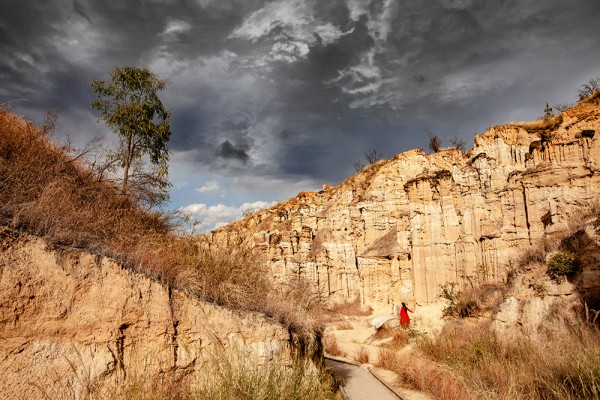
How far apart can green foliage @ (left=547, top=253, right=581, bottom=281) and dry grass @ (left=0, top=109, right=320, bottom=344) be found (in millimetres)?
9758

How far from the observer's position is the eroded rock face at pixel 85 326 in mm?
4441

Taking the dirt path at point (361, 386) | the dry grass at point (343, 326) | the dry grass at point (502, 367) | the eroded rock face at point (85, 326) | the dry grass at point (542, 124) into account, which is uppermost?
the dry grass at point (542, 124)

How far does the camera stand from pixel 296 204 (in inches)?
1460

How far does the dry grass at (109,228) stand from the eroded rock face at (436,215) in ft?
36.5

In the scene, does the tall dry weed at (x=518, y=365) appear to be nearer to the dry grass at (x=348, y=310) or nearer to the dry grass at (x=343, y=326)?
the dry grass at (x=343, y=326)

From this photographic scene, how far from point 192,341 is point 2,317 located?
240cm

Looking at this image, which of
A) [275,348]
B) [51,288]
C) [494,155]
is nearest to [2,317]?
[51,288]

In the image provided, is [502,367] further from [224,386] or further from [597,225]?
[597,225]

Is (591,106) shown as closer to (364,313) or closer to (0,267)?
(364,313)

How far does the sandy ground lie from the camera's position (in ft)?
51.0

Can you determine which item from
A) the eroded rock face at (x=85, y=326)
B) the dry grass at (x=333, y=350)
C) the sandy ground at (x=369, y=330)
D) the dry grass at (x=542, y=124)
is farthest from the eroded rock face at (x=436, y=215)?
the eroded rock face at (x=85, y=326)

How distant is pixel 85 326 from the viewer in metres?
4.90

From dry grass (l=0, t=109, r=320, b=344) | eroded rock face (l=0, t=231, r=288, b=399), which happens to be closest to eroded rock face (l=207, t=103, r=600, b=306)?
dry grass (l=0, t=109, r=320, b=344)

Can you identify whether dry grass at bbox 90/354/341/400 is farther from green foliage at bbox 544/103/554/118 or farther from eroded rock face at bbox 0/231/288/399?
green foliage at bbox 544/103/554/118
